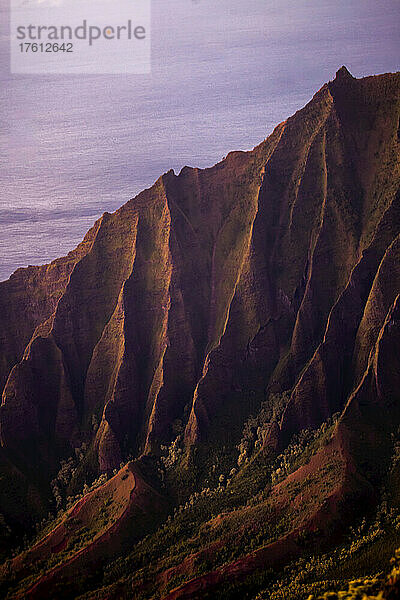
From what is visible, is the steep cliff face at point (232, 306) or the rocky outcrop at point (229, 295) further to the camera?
the rocky outcrop at point (229, 295)

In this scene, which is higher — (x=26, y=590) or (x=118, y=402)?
(x=118, y=402)

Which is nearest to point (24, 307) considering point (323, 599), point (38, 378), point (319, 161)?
point (38, 378)

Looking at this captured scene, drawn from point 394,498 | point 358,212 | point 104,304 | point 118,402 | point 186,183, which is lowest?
point 394,498

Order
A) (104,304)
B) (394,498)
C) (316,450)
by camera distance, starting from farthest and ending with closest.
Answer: (104,304) → (316,450) → (394,498)

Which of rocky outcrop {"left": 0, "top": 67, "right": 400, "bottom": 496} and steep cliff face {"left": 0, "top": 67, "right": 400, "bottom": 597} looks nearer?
steep cliff face {"left": 0, "top": 67, "right": 400, "bottom": 597}

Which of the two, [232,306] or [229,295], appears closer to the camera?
[232,306]

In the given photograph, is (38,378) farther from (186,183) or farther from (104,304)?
(186,183)

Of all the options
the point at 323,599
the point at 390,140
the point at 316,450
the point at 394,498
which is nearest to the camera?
the point at 323,599

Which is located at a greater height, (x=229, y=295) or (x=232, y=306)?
(x=229, y=295)
